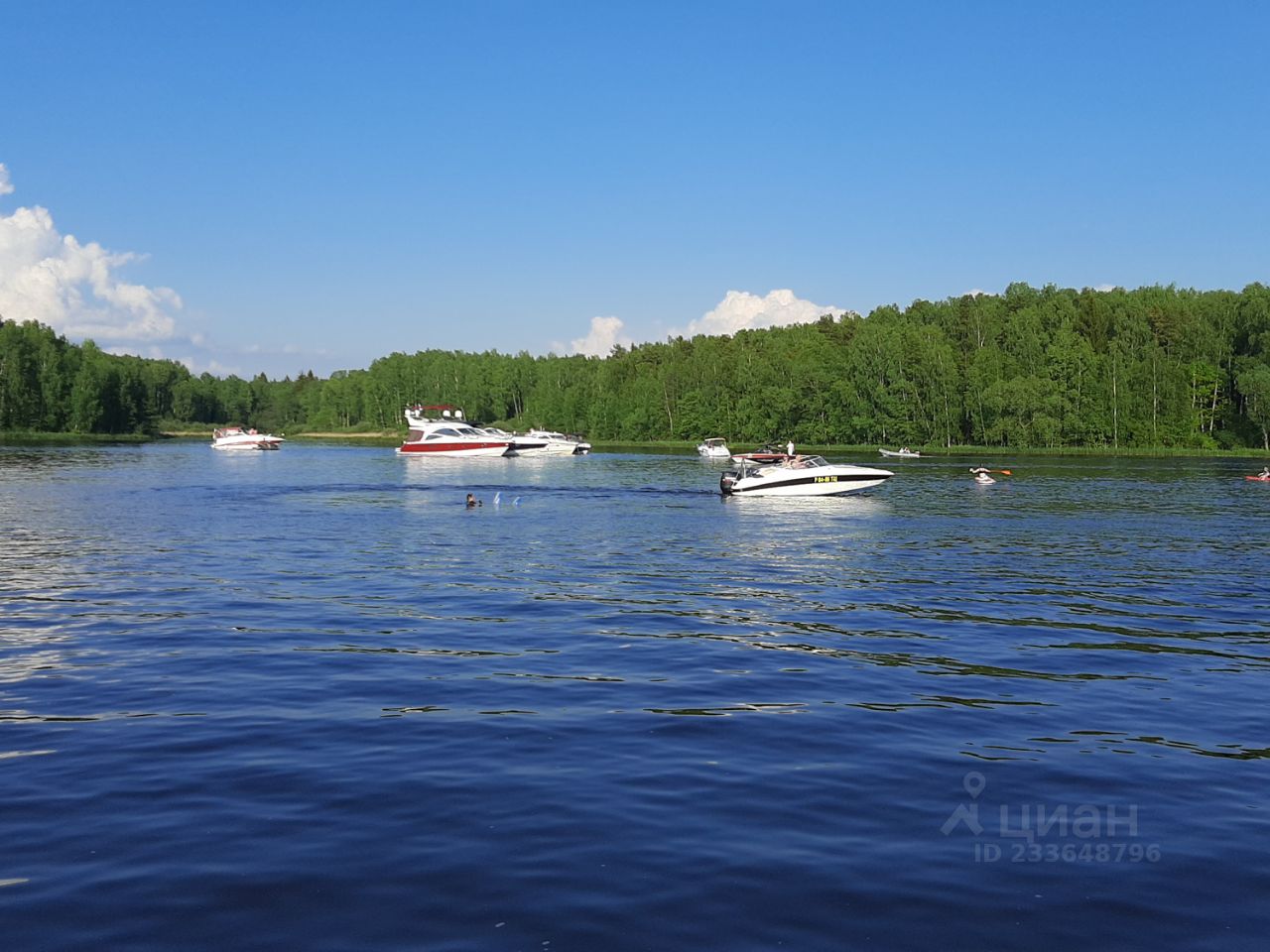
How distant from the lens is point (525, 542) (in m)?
42.7

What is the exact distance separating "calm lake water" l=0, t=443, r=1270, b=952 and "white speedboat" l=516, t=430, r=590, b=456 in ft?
357

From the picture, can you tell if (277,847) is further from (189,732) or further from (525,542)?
(525,542)

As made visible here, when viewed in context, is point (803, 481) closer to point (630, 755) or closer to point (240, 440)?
point (630, 755)

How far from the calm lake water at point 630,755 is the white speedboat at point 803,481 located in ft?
97.1

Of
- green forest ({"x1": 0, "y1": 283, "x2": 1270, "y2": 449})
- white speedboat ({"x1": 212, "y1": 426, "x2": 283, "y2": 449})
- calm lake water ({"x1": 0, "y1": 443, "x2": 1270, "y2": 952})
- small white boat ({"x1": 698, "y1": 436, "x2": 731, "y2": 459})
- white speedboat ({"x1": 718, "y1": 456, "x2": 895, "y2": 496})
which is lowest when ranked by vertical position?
calm lake water ({"x1": 0, "y1": 443, "x2": 1270, "y2": 952})

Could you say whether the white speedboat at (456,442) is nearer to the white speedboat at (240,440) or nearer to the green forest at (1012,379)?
the white speedboat at (240,440)

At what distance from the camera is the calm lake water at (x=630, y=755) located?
9.20 m

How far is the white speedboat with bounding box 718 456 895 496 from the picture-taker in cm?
6494

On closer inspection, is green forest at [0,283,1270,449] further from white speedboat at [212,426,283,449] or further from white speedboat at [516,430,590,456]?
white speedboat at [212,426,283,449]

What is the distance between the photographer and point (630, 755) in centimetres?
1388

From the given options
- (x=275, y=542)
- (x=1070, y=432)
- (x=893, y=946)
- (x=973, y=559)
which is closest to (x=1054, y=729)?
(x=893, y=946)

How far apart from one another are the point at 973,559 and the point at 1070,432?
119 meters

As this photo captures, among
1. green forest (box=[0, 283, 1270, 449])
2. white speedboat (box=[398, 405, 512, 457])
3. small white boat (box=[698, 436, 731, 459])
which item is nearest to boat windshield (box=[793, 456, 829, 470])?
small white boat (box=[698, 436, 731, 459])

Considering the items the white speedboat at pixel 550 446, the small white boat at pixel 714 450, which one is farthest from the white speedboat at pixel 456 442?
the small white boat at pixel 714 450
